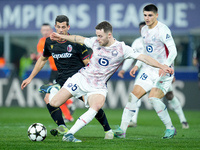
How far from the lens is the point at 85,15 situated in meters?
23.1

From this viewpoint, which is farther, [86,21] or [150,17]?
[86,21]

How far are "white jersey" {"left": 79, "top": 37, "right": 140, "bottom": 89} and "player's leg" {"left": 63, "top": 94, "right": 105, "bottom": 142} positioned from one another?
0.22 metres

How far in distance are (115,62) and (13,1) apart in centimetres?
1756

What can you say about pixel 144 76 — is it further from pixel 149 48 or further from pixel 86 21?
pixel 86 21

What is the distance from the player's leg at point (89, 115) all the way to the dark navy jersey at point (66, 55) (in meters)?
1.08

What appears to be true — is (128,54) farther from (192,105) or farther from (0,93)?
(0,93)

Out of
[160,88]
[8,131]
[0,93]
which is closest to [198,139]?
[160,88]

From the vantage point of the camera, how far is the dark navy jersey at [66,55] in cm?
788

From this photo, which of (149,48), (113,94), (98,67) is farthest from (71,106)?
(98,67)

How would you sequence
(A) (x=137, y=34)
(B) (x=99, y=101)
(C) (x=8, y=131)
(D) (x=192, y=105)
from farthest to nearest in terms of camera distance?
(A) (x=137, y=34) < (D) (x=192, y=105) < (C) (x=8, y=131) < (B) (x=99, y=101)

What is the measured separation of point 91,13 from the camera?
23.1m

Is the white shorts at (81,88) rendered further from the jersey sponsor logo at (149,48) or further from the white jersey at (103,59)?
the jersey sponsor logo at (149,48)

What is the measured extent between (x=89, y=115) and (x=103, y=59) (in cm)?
89

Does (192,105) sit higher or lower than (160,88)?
lower
